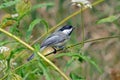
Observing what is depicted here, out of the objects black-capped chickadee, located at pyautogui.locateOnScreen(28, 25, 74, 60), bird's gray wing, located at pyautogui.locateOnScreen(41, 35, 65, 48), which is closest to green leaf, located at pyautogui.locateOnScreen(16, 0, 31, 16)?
bird's gray wing, located at pyautogui.locateOnScreen(41, 35, 65, 48)

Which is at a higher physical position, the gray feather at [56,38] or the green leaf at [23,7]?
the green leaf at [23,7]

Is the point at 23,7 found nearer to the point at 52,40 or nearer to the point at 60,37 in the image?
the point at 52,40

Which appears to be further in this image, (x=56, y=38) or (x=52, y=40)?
(x=56, y=38)

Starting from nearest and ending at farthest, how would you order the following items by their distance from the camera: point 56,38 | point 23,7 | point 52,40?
1. point 23,7
2. point 52,40
3. point 56,38

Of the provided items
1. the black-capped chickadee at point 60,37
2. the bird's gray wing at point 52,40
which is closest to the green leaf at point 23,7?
the bird's gray wing at point 52,40

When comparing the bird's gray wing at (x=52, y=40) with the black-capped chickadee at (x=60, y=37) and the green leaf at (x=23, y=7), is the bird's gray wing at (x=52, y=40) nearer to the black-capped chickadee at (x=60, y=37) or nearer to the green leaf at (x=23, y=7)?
the black-capped chickadee at (x=60, y=37)

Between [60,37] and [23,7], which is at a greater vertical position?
[23,7]

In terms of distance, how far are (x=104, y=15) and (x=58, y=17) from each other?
0.52 meters

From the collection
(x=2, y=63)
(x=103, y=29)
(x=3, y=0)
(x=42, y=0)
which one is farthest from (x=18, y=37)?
(x=103, y=29)

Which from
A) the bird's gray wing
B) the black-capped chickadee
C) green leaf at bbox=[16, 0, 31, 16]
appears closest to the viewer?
green leaf at bbox=[16, 0, 31, 16]


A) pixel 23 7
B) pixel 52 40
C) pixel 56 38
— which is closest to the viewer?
pixel 23 7

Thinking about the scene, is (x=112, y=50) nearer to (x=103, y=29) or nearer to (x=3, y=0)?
(x=103, y=29)

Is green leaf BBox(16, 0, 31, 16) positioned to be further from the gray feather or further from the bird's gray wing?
the gray feather

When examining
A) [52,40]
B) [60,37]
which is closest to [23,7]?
[52,40]
